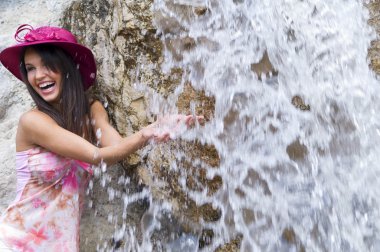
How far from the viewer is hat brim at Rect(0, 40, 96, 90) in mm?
2324

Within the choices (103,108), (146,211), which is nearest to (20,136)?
(103,108)

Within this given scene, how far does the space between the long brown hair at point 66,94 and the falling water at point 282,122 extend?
13.9 inches

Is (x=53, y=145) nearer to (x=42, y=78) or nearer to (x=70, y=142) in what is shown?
(x=70, y=142)

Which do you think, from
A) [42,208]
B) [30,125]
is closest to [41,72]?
[30,125]

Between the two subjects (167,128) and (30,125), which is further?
(30,125)

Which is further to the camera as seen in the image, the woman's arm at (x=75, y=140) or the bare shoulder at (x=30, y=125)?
the bare shoulder at (x=30, y=125)

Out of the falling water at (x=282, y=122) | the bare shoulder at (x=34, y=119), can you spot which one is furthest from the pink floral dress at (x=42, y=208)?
the falling water at (x=282, y=122)

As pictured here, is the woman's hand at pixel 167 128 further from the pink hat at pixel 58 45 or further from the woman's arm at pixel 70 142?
the pink hat at pixel 58 45

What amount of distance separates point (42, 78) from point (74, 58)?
198mm

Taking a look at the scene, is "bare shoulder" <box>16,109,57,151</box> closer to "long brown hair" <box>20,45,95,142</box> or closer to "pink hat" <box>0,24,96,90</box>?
"long brown hair" <box>20,45,95,142</box>

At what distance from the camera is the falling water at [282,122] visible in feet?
6.91

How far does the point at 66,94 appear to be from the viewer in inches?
91.0

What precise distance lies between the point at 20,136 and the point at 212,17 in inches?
40.9

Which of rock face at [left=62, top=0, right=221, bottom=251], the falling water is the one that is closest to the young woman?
rock face at [left=62, top=0, right=221, bottom=251]
